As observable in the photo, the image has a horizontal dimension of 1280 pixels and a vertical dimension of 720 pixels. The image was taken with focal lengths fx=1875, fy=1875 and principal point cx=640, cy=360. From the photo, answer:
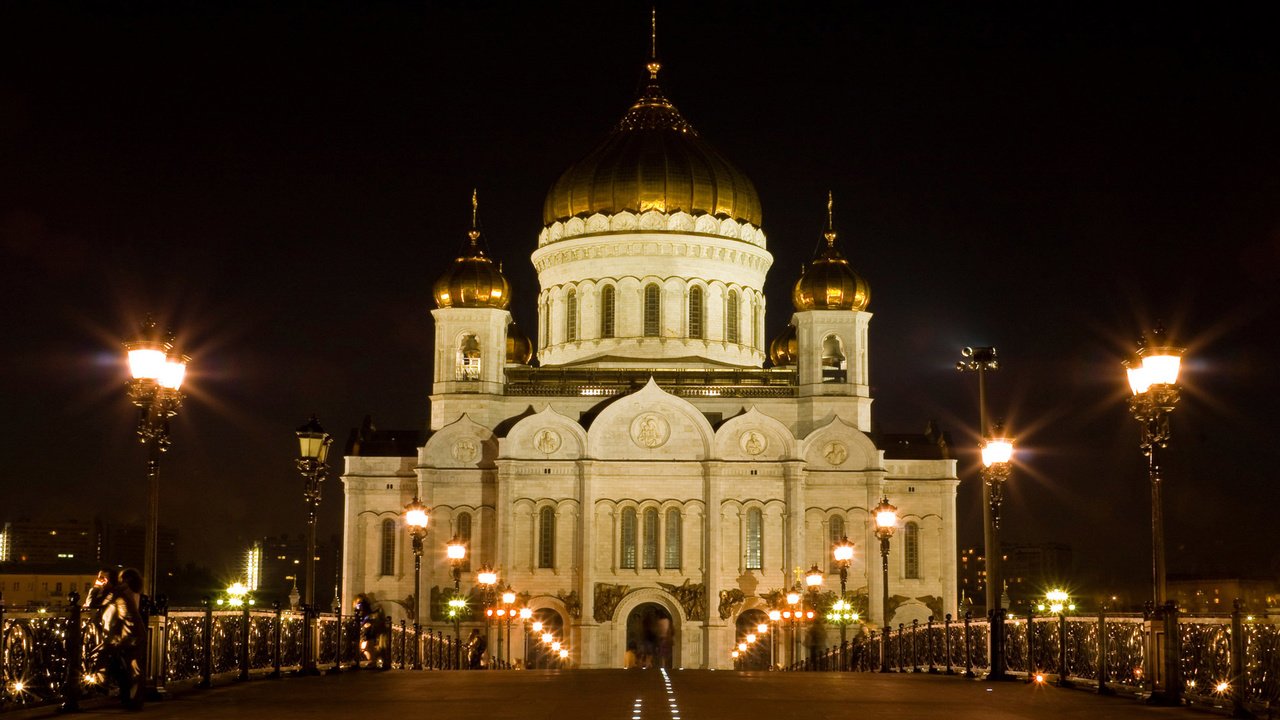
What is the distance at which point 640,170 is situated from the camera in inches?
2822

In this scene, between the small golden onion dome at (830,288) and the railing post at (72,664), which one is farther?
the small golden onion dome at (830,288)

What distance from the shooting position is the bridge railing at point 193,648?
1731 centimetres

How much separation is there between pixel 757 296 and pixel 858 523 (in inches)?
429

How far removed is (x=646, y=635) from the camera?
63.4 m

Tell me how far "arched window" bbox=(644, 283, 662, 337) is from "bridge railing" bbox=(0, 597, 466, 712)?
3641 cm

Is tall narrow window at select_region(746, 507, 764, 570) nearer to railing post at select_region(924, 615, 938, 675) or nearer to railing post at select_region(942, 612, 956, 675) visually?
railing post at select_region(924, 615, 938, 675)

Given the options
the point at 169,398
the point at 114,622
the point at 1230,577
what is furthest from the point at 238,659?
the point at 1230,577

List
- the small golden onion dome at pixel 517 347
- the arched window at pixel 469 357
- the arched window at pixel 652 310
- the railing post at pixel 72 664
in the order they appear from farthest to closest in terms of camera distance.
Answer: the small golden onion dome at pixel 517 347 < the arched window at pixel 652 310 < the arched window at pixel 469 357 < the railing post at pixel 72 664

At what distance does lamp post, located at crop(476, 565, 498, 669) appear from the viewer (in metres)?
55.4

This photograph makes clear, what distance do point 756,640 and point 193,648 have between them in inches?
1730

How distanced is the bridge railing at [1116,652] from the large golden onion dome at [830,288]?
113 feet

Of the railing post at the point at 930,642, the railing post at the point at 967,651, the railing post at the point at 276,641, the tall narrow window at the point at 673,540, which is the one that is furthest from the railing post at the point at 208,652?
the tall narrow window at the point at 673,540

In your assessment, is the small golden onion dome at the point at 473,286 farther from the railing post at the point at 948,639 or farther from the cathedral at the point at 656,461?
the railing post at the point at 948,639

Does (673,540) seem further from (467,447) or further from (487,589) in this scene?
(487,589)
